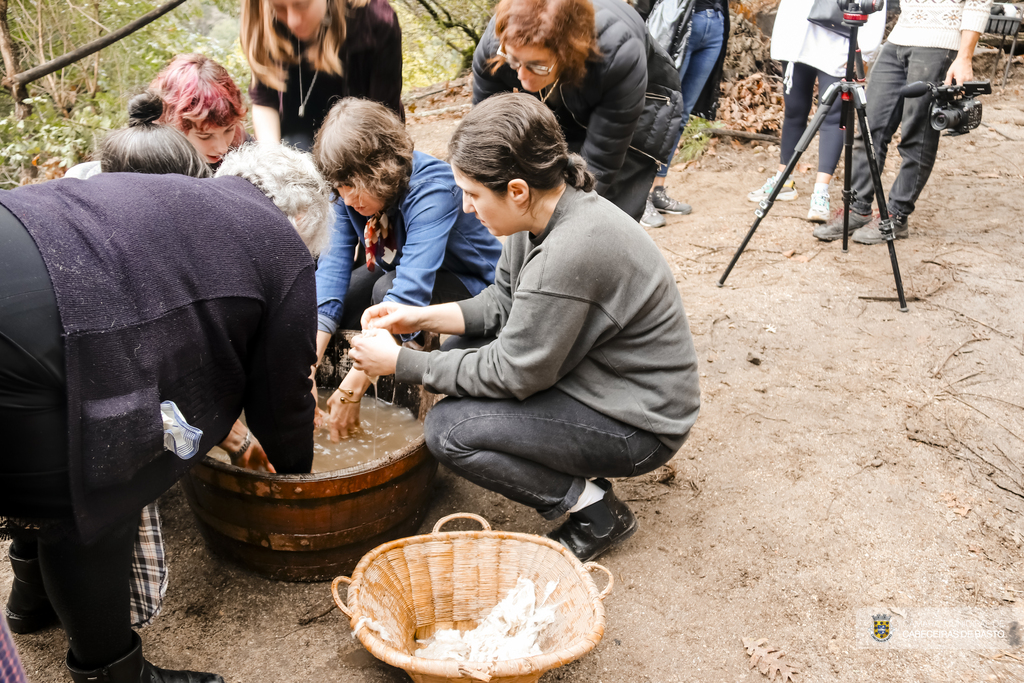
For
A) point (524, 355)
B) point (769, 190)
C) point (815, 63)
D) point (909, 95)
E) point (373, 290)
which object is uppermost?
point (909, 95)

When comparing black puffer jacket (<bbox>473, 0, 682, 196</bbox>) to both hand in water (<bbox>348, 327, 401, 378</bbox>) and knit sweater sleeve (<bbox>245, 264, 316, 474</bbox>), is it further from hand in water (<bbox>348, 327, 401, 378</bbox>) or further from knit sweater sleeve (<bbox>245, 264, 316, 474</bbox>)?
knit sweater sleeve (<bbox>245, 264, 316, 474</bbox>)

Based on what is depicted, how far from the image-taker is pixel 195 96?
8.30 ft

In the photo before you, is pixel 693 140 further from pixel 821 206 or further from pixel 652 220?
pixel 821 206

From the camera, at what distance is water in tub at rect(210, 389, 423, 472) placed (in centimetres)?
265

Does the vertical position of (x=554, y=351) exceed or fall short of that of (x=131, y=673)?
it exceeds it

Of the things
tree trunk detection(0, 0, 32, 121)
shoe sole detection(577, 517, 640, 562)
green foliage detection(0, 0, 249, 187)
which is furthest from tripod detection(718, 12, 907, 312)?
tree trunk detection(0, 0, 32, 121)

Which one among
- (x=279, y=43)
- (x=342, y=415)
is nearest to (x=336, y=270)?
(x=342, y=415)

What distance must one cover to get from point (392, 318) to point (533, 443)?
579 mm

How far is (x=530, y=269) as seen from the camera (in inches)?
75.1

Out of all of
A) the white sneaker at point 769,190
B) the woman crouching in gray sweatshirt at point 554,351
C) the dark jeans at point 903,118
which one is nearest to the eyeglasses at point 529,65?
the woman crouching in gray sweatshirt at point 554,351

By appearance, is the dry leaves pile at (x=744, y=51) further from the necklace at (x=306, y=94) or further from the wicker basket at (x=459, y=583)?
the wicker basket at (x=459, y=583)

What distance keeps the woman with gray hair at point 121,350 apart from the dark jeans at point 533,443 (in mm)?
536

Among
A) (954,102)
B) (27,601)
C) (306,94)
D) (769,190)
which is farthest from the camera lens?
(769,190)

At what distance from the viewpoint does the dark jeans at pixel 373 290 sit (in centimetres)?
278
